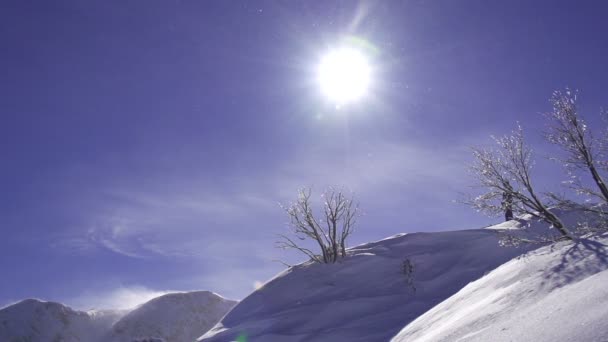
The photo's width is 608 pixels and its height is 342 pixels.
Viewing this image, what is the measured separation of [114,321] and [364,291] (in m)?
39.3

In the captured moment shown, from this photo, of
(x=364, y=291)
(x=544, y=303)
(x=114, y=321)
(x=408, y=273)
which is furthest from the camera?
(x=114, y=321)

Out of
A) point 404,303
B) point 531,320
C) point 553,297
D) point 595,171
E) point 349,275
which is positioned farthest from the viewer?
point 349,275

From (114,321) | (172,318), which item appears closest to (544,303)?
(172,318)

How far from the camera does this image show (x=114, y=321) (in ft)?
142

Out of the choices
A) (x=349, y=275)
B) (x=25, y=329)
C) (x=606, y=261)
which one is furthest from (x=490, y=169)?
(x=25, y=329)

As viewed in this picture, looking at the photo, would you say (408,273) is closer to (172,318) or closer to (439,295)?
(439,295)

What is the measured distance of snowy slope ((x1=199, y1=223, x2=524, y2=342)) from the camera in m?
11.6

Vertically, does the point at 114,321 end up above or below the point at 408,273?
above

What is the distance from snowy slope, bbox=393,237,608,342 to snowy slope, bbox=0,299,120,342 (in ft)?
144

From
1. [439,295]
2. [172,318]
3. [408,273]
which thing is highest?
[172,318]

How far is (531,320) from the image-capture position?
3498mm

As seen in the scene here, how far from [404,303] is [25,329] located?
40935mm

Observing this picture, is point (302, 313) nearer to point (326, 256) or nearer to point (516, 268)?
point (326, 256)

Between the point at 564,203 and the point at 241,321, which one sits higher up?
the point at 564,203
